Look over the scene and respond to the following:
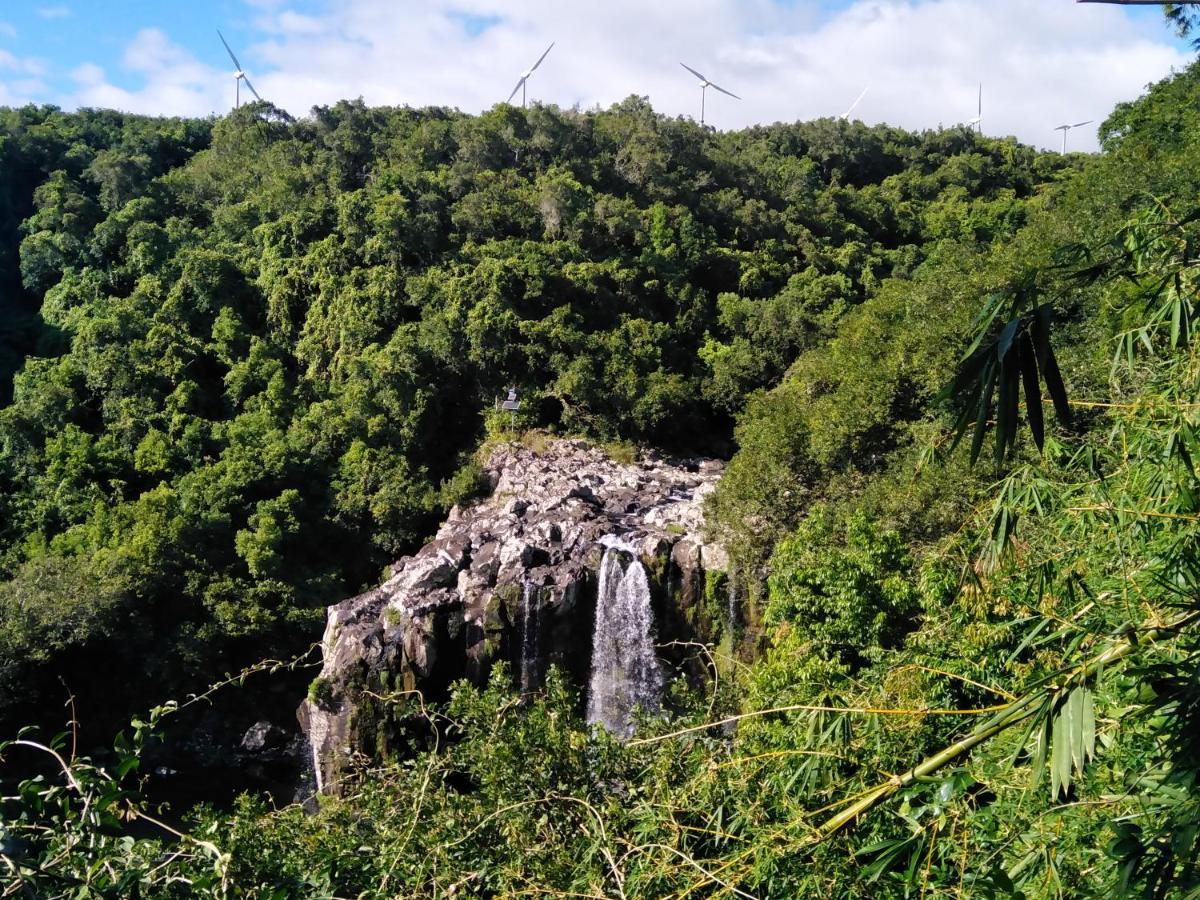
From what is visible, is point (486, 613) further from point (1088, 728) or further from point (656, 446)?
point (1088, 728)

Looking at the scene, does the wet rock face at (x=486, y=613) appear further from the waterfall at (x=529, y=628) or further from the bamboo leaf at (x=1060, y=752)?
the bamboo leaf at (x=1060, y=752)

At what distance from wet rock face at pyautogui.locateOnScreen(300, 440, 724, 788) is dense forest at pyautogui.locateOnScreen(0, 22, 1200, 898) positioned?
167 centimetres

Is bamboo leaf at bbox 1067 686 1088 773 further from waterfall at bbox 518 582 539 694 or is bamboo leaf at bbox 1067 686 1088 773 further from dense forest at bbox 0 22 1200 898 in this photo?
waterfall at bbox 518 582 539 694

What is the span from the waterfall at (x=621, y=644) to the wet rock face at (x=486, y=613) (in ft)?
0.63

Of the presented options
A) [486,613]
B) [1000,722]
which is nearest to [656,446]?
[486,613]

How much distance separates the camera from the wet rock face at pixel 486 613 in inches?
538

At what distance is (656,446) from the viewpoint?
2108cm

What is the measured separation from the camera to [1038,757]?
1.98 meters

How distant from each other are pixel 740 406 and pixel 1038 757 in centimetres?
2008

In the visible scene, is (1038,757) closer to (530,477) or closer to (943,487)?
(943,487)

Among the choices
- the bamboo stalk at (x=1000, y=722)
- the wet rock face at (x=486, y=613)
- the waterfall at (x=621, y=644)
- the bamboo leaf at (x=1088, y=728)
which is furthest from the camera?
the waterfall at (x=621, y=644)

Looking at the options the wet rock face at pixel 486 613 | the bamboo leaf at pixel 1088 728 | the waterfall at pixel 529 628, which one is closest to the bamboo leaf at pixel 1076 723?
the bamboo leaf at pixel 1088 728

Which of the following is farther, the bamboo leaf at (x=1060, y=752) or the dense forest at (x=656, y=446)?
the dense forest at (x=656, y=446)

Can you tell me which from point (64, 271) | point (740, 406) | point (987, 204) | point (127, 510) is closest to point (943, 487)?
point (740, 406)
